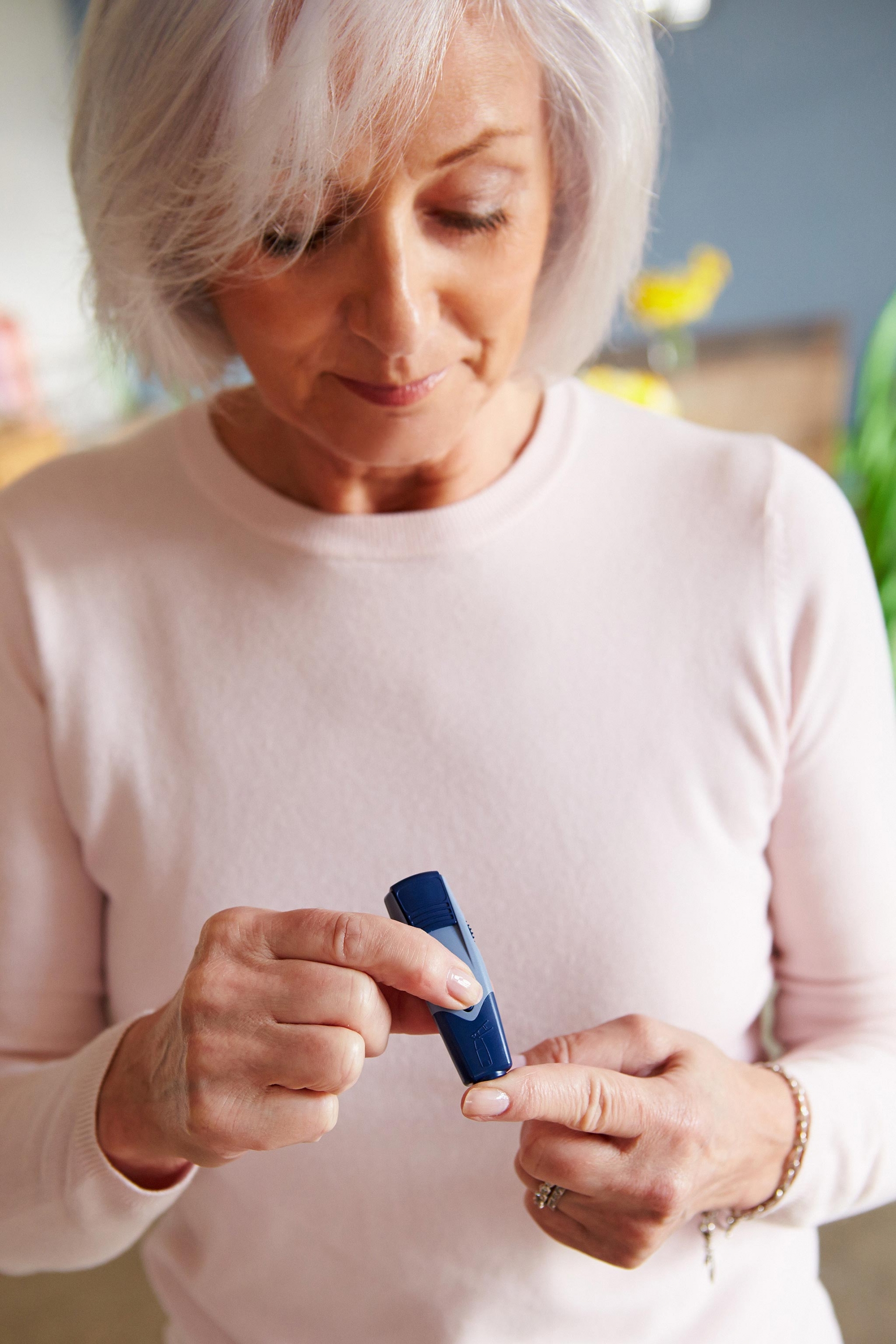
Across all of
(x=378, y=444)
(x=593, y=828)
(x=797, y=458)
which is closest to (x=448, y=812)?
(x=593, y=828)

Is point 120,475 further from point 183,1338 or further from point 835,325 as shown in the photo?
point 835,325

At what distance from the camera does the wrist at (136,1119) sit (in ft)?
2.00

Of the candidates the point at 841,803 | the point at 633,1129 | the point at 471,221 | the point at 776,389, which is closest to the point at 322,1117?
the point at 633,1129

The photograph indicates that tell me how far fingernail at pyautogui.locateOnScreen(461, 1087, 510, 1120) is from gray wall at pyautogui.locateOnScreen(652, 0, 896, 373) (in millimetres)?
3795

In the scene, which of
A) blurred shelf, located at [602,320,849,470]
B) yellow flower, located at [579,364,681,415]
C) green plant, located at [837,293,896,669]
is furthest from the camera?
blurred shelf, located at [602,320,849,470]

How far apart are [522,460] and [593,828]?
0.29m

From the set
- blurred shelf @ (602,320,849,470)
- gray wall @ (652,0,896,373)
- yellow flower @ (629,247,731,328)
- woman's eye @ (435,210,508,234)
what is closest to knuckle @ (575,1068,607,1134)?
woman's eye @ (435,210,508,234)

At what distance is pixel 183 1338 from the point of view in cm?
82

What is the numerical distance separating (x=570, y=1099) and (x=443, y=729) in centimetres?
28

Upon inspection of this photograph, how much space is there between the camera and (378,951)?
522 mm

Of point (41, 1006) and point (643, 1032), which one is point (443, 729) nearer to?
point (643, 1032)

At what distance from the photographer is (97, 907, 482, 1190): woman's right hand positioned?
1.71 ft

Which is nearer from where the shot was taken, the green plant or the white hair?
the white hair

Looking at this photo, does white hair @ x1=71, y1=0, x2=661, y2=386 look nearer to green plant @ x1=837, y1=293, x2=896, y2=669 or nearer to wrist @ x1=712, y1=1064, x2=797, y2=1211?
wrist @ x1=712, y1=1064, x2=797, y2=1211
